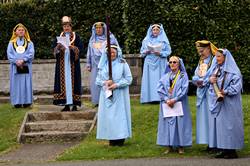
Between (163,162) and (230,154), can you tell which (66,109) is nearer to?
(163,162)

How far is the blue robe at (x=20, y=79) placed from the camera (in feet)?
51.5

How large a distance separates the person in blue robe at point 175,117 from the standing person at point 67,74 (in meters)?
3.50

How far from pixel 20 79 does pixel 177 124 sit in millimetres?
5787

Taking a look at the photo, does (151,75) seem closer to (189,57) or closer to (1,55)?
(189,57)

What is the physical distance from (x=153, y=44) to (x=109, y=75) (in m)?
3.94

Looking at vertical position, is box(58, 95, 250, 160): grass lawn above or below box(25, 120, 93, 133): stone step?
below

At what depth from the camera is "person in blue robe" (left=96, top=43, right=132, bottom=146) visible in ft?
39.2

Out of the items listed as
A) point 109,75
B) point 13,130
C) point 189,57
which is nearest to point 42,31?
point 189,57

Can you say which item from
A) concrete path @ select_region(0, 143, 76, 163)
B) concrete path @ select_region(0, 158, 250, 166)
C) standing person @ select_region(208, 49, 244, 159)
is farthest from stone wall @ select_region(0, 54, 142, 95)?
standing person @ select_region(208, 49, 244, 159)

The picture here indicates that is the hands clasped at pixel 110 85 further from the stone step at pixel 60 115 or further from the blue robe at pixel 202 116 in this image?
the stone step at pixel 60 115

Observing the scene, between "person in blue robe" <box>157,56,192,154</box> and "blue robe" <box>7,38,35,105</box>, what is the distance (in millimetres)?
5179

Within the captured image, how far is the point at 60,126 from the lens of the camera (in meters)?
13.8

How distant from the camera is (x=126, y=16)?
19562 millimetres

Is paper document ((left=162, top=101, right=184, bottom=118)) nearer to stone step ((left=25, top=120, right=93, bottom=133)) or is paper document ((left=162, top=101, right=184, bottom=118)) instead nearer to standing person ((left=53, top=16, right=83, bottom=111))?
stone step ((left=25, top=120, right=93, bottom=133))
